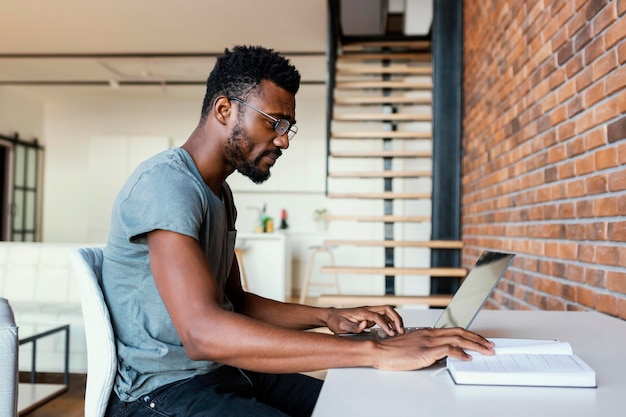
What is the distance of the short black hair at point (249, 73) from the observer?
1.28 metres

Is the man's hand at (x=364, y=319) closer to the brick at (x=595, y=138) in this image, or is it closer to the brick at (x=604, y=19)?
the brick at (x=595, y=138)

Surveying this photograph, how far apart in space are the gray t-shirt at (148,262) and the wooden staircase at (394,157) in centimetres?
257

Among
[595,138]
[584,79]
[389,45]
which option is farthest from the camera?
[389,45]

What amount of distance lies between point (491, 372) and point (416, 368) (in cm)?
13

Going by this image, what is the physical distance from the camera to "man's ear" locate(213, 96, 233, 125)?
50.7 inches

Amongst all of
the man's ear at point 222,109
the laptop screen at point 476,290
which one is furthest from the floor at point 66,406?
the laptop screen at point 476,290

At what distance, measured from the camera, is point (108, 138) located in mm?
8742

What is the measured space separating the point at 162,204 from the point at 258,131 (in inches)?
12.2

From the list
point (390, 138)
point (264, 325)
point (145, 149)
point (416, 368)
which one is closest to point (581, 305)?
point (416, 368)

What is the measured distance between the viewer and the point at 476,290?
A: 1.17m

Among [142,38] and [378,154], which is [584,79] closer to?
[378,154]

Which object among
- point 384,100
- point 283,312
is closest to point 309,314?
point 283,312

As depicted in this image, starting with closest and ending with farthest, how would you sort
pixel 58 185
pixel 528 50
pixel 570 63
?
pixel 570 63, pixel 528 50, pixel 58 185

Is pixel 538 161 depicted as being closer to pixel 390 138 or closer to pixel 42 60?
pixel 390 138
